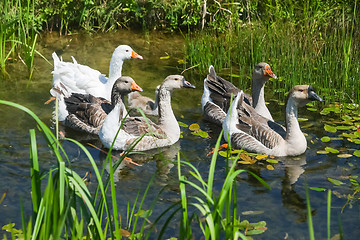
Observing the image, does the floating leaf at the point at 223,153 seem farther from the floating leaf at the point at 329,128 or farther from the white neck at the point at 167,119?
the floating leaf at the point at 329,128

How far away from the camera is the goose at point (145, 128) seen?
8.05 m

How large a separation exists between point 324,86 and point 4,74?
582cm

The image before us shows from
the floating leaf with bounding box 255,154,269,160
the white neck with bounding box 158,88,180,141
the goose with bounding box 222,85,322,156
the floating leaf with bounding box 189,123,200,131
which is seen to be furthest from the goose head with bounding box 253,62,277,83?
the white neck with bounding box 158,88,180,141

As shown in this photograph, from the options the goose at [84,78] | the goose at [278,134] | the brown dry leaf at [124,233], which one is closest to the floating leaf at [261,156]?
the goose at [278,134]

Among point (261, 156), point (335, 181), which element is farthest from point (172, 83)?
point (335, 181)

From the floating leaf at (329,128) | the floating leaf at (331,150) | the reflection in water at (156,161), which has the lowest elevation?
the reflection in water at (156,161)

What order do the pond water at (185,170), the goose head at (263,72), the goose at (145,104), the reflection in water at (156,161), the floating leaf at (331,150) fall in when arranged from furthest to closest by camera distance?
the goose at (145,104) < the goose head at (263,72) < the floating leaf at (331,150) < the reflection in water at (156,161) < the pond water at (185,170)

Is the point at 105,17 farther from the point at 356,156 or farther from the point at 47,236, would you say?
the point at 47,236

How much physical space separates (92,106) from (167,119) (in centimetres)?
130

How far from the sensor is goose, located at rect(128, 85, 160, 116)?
987 centimetres

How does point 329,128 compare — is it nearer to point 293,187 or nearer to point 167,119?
point 293,187

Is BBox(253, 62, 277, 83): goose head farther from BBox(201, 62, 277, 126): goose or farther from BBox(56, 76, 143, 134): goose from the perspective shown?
BBox(56, 76, 143, 134): goose

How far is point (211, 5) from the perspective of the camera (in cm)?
1296

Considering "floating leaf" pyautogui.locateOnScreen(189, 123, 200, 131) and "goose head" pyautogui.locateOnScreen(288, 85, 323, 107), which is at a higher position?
"goose head" pyautogui.locateOnScreen(288, 85, 323, 107)
